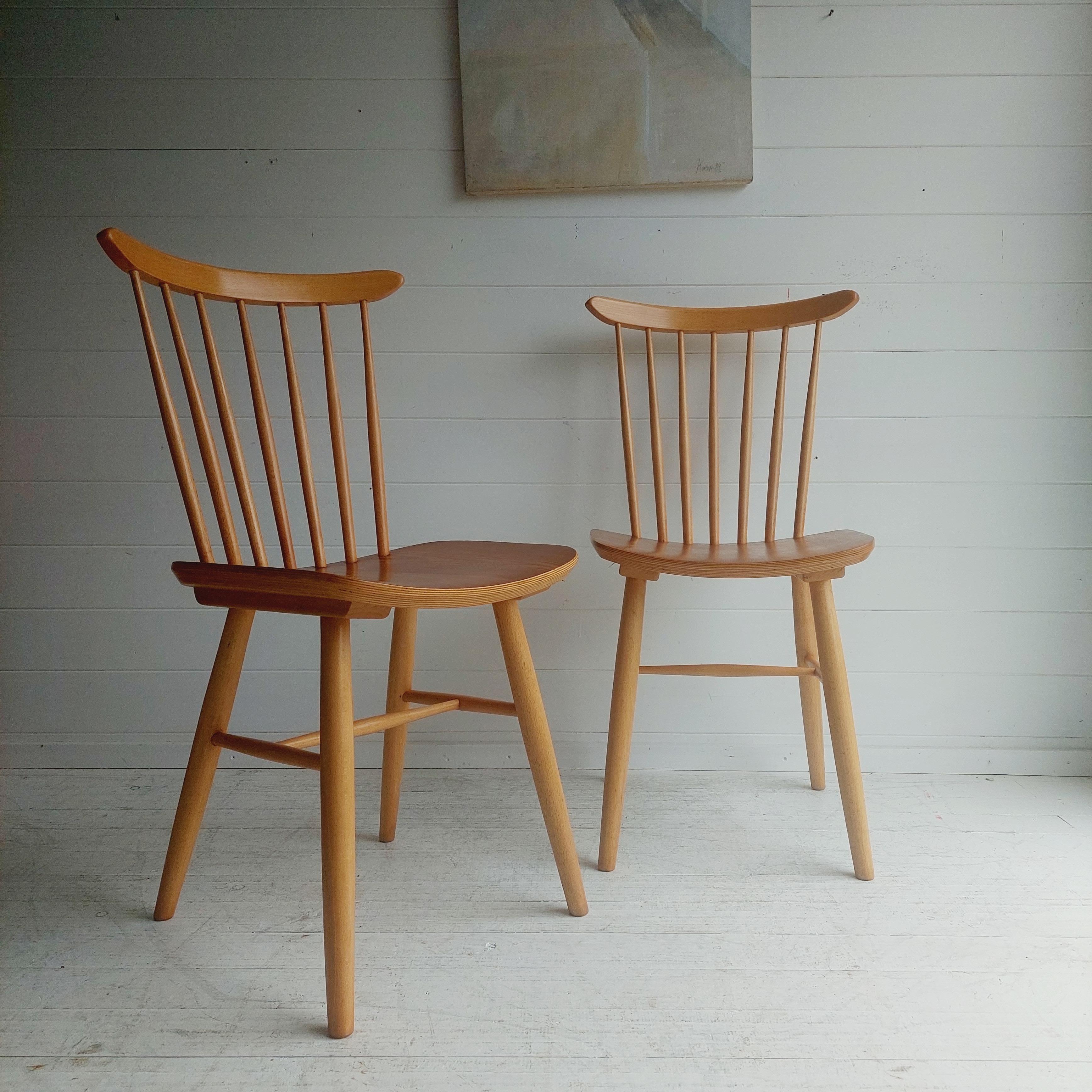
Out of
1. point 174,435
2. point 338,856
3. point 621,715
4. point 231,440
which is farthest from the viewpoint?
point 621,715

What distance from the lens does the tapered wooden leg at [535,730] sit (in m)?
1.11

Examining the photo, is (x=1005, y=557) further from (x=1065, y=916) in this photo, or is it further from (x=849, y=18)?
(x=849, y=18)

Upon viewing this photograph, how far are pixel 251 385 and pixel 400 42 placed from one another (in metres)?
0.74

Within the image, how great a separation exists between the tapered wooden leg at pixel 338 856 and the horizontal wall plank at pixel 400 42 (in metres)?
1.17

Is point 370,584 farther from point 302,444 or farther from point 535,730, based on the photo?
point 302,444

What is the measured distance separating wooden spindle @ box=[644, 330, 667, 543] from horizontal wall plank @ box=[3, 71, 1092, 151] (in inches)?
13.2

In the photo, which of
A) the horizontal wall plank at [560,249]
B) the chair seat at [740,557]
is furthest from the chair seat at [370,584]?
the horizontal wall plank at [560,249]

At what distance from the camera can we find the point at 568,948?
1074 millimetres

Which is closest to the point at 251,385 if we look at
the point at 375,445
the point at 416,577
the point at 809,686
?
the point at 375,445

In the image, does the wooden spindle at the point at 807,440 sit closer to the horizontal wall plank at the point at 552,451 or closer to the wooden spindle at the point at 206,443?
the horizontal wall plank at the point at 552,451

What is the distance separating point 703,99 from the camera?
1.52 m

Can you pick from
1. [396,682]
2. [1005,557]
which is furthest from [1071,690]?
[396,682]

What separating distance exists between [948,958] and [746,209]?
1.24 meters

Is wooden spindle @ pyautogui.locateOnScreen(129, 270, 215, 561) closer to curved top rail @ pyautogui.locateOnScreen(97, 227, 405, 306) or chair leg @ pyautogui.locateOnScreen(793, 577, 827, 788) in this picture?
curved top rail @ pyautogui.locateOnScreen(97, 227, 405, 306)
